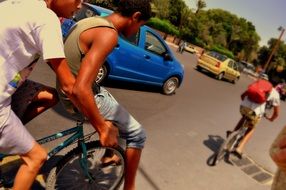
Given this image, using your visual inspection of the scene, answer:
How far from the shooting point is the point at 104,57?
2.66 meters

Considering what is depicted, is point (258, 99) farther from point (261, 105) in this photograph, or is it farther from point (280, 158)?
point (280, 158)

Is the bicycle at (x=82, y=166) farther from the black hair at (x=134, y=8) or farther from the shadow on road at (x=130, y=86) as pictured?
the shadow on road at (x=130, y=86)

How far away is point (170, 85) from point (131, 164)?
24.3ft

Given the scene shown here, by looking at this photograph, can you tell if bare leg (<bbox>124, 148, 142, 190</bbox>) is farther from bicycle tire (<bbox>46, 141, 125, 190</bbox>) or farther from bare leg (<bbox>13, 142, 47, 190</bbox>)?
bare leg (<bbox>13, 142, 47, 190</bbox>)

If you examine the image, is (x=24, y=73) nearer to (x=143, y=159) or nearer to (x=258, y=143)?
(x=143, y=159)

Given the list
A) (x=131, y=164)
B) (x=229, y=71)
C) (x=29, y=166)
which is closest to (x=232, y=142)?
(x=131, y=164)

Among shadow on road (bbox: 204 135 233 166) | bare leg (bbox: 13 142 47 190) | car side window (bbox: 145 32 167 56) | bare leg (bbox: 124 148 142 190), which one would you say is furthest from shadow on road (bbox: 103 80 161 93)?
bare leg (bbox: 13 142 47 190)

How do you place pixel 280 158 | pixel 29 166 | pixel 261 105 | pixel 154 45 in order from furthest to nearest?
pixel 154 45 < pixel 261 105 < pixel 29 166 < pixel 280 158

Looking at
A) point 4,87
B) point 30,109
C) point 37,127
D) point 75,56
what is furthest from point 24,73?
point 37,127

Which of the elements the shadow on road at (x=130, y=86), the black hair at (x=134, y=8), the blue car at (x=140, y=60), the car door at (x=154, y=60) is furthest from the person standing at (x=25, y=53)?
the car door at (x=154, y=60)

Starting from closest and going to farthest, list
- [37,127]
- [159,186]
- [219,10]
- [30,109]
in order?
[30,109]
[159,186]
[37,127]
[219,10]

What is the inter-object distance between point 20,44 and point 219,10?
103 meters

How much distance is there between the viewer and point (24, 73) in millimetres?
2418

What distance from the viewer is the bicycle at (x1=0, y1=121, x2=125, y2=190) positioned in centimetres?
320
